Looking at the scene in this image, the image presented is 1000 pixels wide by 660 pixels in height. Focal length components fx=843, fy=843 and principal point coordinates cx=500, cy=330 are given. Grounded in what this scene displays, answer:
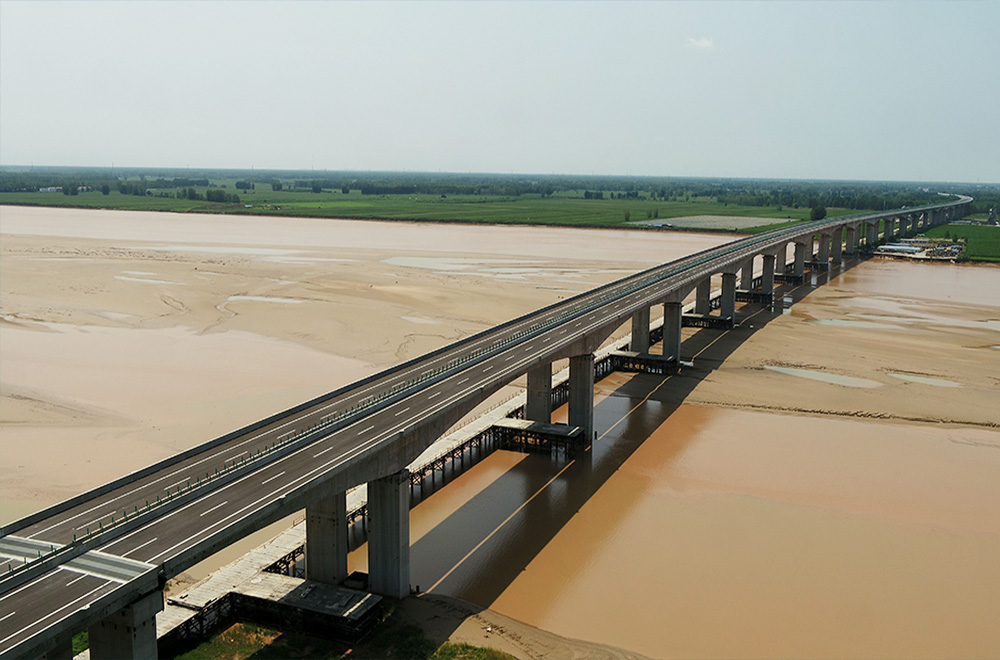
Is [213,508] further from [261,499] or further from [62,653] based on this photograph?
[62,653]

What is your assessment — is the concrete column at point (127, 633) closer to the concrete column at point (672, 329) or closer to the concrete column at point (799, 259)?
the concrete column at point (672, 329)

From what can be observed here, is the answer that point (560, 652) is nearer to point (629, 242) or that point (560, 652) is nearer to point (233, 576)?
point (233, 576)

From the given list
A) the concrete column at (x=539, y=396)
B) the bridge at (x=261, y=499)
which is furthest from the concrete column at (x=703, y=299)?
the concrete column at (x=539, y=396)

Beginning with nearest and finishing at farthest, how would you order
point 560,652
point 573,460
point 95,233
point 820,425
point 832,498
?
1. point 560,652
2. point 832,498
3. point 573,460
4. point 820,425
5. point 95,233

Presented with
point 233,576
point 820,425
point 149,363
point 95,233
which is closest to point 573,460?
point 820,425

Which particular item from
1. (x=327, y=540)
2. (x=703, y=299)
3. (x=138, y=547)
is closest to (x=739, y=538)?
(x=327, y=540)

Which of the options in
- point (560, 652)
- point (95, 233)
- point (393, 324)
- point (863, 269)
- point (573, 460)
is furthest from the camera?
point (95, 233)
